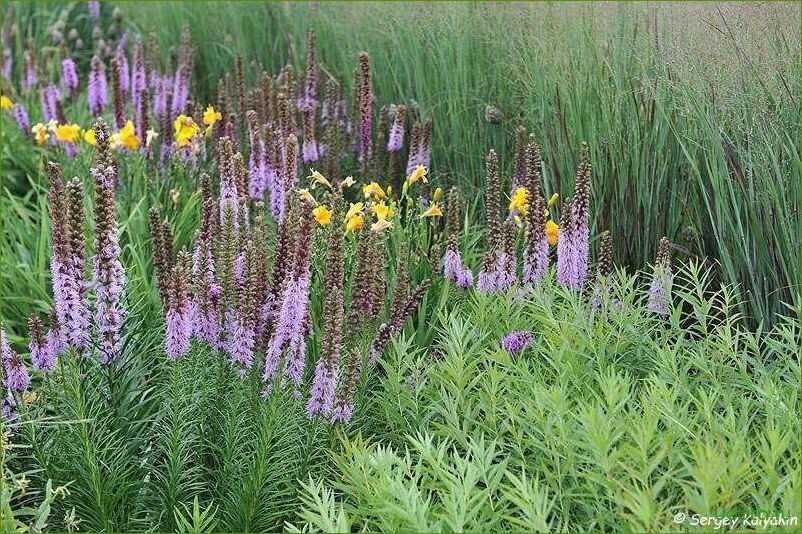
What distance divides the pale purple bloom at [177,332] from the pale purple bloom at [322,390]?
0.38 m

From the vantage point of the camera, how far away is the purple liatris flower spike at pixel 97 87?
6.01m

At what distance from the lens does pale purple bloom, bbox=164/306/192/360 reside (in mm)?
2703

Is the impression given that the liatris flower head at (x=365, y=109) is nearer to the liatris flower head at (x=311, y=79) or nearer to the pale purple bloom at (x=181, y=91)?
the liatris flower head at (x=311, y=79)

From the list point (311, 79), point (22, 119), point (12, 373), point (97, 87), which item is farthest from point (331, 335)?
point (22, 119)

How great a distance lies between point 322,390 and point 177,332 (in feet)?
1.44

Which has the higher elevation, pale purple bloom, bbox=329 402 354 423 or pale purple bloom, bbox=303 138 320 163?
pale purple bloom, bbox=303 138 320 163

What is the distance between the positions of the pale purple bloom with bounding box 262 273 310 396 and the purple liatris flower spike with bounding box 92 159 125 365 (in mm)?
447

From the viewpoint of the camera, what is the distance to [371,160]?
4945mm

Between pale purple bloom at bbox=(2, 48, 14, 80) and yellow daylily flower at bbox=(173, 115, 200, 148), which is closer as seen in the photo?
yellow daylily flower at bbox=(173, 115, 200, 148)

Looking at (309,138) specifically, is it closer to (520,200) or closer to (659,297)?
(520,200)

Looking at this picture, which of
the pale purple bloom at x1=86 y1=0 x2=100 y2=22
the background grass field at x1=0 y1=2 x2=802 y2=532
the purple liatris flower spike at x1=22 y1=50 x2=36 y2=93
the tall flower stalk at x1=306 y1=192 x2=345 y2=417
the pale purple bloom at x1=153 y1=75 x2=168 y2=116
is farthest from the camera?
the pale purple bloom at x1=86 y1=0 x2=100 y2=22

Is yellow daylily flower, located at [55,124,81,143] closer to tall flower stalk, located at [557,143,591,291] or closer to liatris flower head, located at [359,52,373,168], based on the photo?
liatris flower head, located at [359,52,373,168]

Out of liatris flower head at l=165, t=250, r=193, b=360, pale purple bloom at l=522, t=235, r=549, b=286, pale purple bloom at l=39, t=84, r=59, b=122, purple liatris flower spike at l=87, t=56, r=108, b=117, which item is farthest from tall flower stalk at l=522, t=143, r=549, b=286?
pale purple bloom at l=39, t=84, r=59, b=122

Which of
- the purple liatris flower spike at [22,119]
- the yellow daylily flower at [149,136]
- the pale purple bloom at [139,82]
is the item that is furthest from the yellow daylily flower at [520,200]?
the purple liatris flower spike at [22,119]
